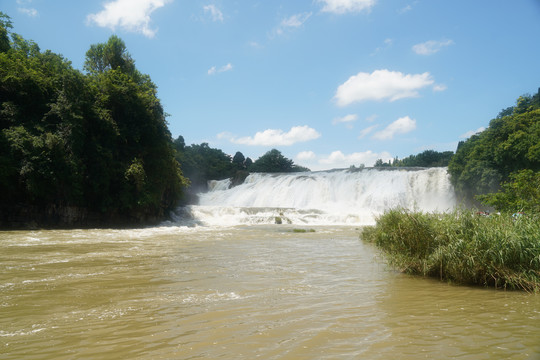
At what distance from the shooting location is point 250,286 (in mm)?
5617

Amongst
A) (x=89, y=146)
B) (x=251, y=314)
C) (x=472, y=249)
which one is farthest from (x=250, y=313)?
(x=89, y=146)

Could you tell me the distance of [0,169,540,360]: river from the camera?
3057 mm

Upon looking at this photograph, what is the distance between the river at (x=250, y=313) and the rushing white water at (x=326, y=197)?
16.8 meters

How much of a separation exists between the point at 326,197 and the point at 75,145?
21.6 meters

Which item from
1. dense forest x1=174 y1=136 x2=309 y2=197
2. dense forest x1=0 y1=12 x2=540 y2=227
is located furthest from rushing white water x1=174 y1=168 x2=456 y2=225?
dense forest x1=174 y1=136 x2=309 y2=197

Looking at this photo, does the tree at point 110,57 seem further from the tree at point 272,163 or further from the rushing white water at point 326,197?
the tree at point 272,163

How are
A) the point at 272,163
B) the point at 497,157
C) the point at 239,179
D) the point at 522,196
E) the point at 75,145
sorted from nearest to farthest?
the point at 522,196, the point at 75,145, the point at 497,157, the point at 239,179, the point at 272,163

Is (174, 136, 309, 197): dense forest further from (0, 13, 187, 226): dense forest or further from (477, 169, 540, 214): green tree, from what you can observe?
(477, 169, 540, 214): green tree

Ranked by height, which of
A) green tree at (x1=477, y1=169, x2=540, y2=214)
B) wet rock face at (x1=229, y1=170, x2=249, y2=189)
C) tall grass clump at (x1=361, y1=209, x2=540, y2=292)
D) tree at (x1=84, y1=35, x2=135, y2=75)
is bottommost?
tall grass clump at (x1=361, y1=209, x2=540, y2=292)

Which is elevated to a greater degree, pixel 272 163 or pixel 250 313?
pixel 272 163

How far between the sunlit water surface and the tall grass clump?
12.2 inches

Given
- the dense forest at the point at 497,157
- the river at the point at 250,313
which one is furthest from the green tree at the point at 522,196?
the dense forest at the point at 497,157

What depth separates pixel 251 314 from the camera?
410 cm

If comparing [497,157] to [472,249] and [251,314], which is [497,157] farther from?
[251,314]
